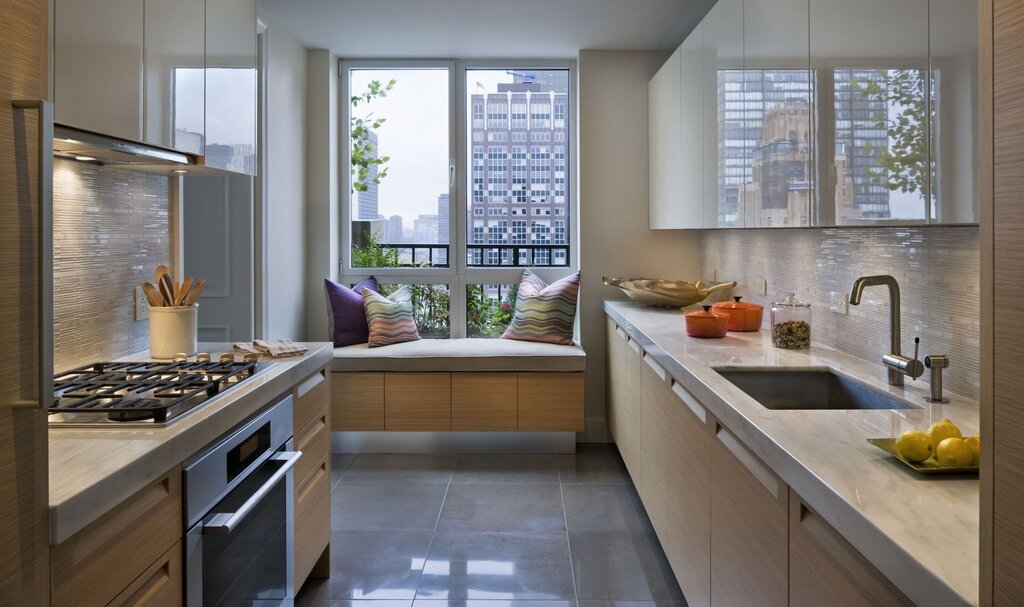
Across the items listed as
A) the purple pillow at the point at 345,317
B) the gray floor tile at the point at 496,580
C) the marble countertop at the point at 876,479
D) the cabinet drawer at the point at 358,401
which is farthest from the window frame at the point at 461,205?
the marble countertop at the point at 876,479

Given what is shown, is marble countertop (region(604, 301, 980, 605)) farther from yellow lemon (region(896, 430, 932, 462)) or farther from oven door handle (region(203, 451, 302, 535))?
oven door handle (region(203, 451, 302, 535))

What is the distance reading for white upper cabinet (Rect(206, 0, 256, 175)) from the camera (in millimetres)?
2539

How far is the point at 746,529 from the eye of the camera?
1733 millimetres

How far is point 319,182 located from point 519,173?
1.36 m

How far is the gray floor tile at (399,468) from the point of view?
423 centimetres

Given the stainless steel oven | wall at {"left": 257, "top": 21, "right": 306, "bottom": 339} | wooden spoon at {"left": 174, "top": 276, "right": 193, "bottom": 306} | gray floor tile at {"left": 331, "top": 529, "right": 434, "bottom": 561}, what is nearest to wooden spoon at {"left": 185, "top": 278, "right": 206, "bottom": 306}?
wooden spoon at {"left": 174, "top": 276, "right": 193, "bottom": 306}

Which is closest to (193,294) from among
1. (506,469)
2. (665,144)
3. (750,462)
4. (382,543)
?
(382,543)

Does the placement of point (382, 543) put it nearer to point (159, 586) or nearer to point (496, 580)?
point (496, 580)

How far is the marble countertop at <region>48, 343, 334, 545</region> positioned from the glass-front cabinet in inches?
62.1

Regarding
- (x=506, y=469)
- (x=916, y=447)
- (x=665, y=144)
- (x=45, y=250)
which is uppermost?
(x=665, y=144)

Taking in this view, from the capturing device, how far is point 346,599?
2785 mm

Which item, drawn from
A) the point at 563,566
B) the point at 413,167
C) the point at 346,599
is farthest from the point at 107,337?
the point at 413,167

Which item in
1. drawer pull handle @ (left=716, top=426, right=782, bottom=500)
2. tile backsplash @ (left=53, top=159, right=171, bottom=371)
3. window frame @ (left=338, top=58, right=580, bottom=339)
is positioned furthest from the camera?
window frame @ (left=338, top=58, right=580, bottom=339)

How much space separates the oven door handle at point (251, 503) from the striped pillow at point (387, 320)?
2457mm
